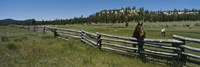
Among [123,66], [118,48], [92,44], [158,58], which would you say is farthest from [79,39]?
[123,66]

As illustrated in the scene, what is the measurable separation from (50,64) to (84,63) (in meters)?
1.33

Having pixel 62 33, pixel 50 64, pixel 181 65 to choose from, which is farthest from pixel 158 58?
pixel 62 33

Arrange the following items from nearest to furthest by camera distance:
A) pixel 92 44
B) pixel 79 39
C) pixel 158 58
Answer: pixel 158 58
pixel 92 44
pixel 79 39

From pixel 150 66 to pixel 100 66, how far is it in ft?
7.20

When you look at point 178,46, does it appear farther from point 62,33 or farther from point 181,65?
point 62,33

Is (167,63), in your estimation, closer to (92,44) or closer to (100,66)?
(100,66)

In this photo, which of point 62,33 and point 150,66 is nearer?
point 150,66

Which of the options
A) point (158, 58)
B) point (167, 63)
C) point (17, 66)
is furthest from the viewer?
point (158, 58)

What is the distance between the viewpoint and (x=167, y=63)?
14.5 m

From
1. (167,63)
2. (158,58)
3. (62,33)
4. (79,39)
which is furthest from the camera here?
(62,33)

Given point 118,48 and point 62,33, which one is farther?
point 62,33

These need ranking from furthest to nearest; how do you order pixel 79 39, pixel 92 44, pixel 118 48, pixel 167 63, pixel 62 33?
pixel 62 33
pixel 79 39
pixel 92 44
pixel 118 48
pixel 167 63

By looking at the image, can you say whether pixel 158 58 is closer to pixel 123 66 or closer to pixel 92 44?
pixel 123 66

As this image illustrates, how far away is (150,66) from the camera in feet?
46.5
